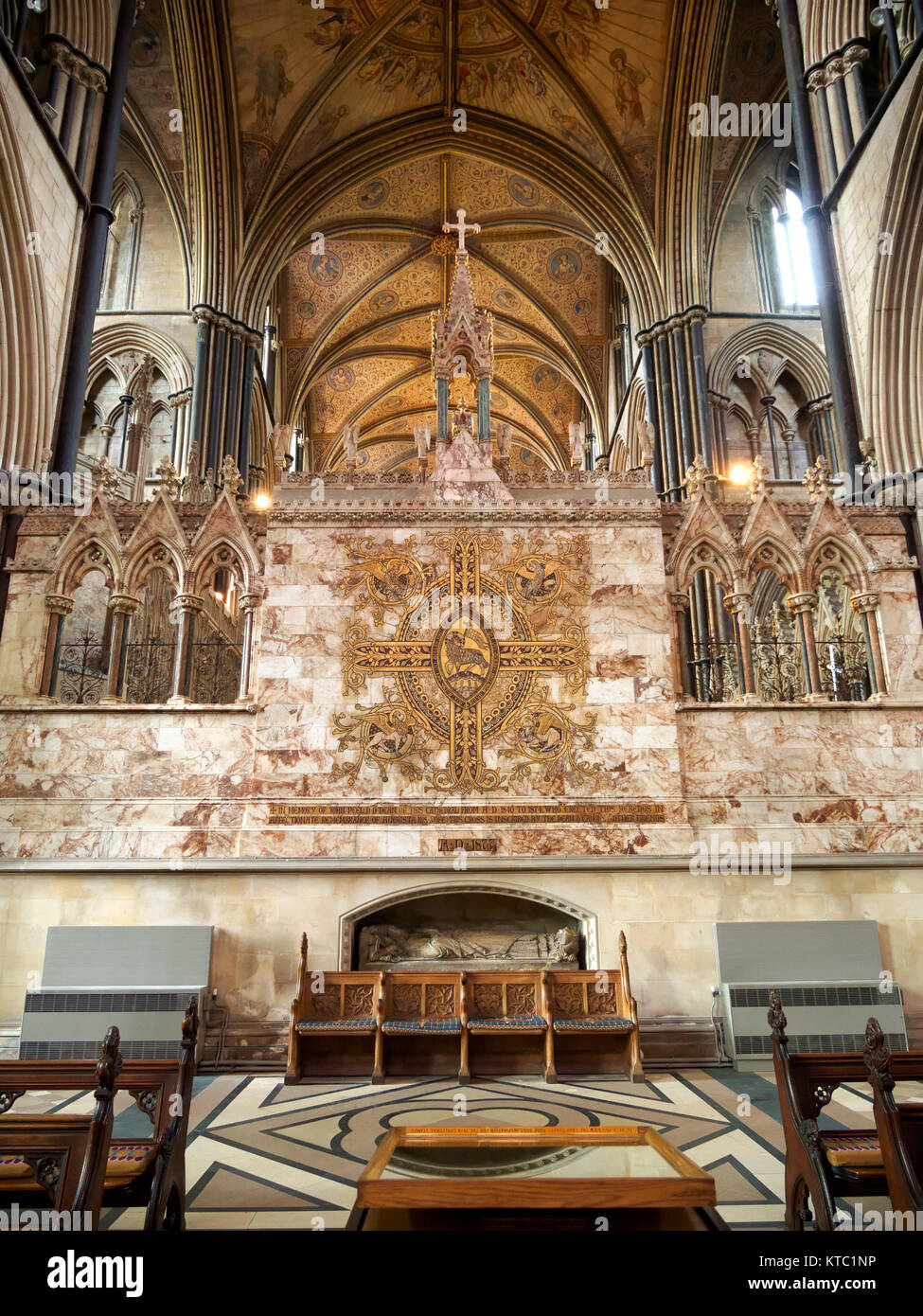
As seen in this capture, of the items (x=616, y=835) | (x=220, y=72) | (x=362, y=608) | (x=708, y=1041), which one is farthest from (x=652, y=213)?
(x=708, y=1041)

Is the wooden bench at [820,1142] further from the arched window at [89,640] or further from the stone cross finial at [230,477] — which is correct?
the arched window at [89,640]

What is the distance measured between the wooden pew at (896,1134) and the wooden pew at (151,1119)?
275 cm

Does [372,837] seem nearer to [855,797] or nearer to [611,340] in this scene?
[855,797]

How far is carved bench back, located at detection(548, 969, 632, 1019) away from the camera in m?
8.01

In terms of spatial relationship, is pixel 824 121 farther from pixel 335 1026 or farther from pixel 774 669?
pixel 335 1026

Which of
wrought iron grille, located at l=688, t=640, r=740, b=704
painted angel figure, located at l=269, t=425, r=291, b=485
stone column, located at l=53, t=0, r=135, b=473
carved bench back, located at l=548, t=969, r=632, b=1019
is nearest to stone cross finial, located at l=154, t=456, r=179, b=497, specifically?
painted angel figure, located at l=269, t=425, r=291, b=485

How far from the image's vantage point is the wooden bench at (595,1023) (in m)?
7.54

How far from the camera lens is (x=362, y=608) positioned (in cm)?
962

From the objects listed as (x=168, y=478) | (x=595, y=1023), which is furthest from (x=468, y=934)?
(x=168, y=478)

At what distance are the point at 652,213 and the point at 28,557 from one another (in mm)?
16402

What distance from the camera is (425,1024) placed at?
7.64 meters

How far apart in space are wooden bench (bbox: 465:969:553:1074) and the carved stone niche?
71 cm

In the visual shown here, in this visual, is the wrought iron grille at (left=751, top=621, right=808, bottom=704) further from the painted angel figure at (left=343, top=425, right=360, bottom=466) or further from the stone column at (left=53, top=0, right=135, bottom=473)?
the stone column at (left=53, top=0, right=135, bottom=473)

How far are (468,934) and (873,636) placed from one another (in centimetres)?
532
